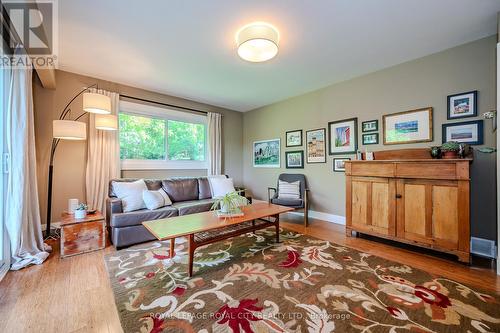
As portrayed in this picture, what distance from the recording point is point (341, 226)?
3.57m

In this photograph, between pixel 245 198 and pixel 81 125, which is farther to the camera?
pixel 245 198

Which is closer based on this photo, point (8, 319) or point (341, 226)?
point (8, 319)

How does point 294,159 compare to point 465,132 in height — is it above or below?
below

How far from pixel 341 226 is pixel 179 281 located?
283 cm

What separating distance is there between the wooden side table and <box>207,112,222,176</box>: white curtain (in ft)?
8.33

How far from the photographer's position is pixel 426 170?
2.41m

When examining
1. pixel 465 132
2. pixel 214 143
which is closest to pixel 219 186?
pixel 214 143

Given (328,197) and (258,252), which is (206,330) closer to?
(258,252)

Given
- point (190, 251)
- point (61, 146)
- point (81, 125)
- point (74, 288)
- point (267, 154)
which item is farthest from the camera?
point (267, 154)

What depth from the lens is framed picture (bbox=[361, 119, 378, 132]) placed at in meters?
3.30

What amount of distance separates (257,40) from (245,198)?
1933mm

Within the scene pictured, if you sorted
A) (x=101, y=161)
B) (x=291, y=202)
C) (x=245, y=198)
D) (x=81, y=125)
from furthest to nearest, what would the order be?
(x=291, y=202), (x=101, y=161), (x=245, y=198), (x=81, y=125)

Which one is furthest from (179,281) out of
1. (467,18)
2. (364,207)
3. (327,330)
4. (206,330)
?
(467,18)

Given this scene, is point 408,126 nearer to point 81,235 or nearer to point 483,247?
point 483,247
